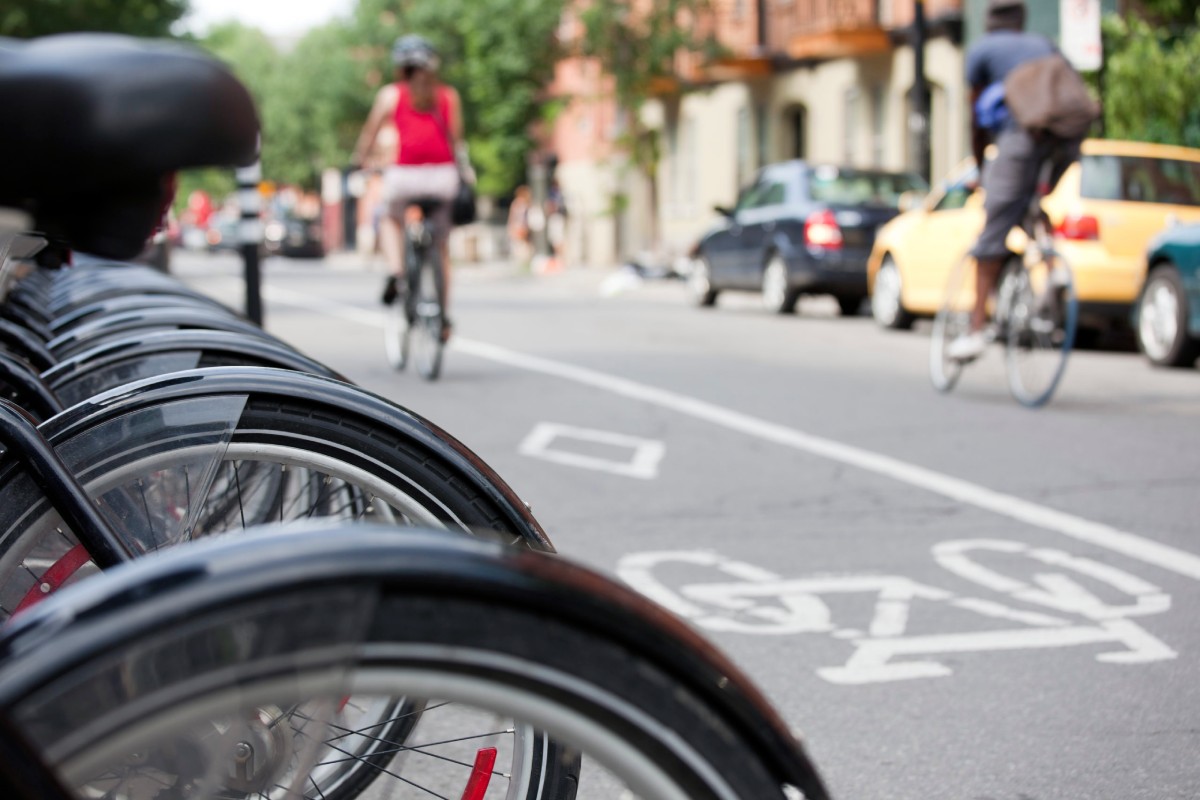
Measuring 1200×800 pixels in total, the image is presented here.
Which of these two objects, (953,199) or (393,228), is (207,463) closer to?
(393,228)

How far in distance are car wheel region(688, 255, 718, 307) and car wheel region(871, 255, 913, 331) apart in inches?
186

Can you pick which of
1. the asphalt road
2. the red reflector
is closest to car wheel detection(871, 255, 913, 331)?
the asphalt road

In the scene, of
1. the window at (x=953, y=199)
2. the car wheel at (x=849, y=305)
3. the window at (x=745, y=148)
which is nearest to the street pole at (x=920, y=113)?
the car wheel at (x=849, y=305)

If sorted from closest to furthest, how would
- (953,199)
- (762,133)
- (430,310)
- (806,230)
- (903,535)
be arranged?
(903,535) < (430,310) < (953,199) < (806,230) < (762,133)

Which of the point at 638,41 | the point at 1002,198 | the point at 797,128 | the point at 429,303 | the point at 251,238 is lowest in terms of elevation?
the point at 429,303

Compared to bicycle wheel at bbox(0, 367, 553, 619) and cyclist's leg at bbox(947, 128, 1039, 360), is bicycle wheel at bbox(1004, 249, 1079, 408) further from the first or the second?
bicycle wheel at bbox(0, 367, 553, 619)

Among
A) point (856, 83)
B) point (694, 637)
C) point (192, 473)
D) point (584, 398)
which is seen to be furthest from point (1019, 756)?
point (856, 83)

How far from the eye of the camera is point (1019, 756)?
351 cm

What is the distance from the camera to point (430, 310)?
10.8m

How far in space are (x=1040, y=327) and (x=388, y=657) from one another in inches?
315

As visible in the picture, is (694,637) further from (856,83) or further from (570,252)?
(570,252)

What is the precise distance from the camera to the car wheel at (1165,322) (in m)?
11.5

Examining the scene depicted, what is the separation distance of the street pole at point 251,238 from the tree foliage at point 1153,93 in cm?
1136

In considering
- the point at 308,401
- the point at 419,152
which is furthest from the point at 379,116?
the point at 308,401
